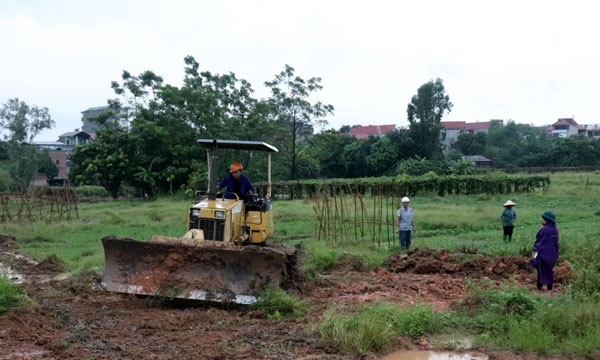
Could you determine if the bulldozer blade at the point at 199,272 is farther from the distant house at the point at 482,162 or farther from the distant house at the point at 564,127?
the distant house at the point at 564,127

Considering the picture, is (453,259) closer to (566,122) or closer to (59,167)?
(59,167)

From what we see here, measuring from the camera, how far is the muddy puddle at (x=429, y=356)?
6488 mm

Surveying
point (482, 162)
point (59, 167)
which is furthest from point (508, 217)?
point (59, 167)

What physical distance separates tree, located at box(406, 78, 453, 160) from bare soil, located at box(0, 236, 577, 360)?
1874 inches

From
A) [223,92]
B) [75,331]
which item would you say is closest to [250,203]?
[75,331]

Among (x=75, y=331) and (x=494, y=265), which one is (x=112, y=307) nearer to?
(x=75, y=331)

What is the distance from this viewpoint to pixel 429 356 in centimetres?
658

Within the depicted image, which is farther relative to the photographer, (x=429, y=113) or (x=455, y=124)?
(x=455, y=124)

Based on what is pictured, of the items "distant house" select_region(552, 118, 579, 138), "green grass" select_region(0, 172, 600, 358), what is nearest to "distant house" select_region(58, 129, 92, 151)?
"green grass" select_region(0, 172, 600, 358)

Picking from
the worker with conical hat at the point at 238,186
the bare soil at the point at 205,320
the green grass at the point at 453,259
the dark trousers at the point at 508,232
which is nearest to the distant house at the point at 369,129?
the green grass at the point at 453,259

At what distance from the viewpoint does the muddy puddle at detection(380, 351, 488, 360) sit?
21.3 ft

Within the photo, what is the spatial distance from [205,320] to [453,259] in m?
6.62

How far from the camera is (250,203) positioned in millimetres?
10227

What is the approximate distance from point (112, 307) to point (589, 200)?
28026 millimetres
